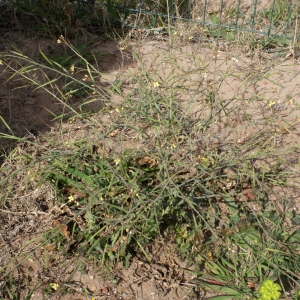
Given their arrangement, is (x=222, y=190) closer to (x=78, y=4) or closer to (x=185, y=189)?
(x=185, y=189)

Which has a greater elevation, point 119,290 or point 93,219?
point 93,219

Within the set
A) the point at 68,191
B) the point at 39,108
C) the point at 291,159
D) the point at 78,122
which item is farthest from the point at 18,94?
the point at 291,159

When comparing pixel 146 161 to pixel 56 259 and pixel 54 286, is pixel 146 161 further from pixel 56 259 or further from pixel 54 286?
pixel 54 286

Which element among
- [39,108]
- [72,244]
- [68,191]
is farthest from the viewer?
[39,108]

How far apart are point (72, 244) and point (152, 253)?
1.53 ft

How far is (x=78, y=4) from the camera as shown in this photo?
5.21 metres

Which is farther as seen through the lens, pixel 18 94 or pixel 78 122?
pixel 18 94

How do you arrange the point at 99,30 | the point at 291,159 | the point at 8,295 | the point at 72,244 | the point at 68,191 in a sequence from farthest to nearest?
the point at 99,30 → the point at 291,159 → the point at 68,191 → the point at 72,244 → the point at 8,295

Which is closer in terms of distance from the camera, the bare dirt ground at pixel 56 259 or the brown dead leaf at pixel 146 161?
the bare dirt ground at pixel 56 259

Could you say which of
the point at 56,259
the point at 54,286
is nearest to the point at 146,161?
the point at 56,259

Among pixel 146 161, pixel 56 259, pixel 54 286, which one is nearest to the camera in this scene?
pixel 54 286

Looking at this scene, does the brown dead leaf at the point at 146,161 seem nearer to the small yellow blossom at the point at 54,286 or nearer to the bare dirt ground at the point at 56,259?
the bare dirt ground at the point at 56,259

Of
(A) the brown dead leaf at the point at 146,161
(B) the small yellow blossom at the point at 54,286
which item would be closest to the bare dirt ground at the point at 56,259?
(B) the small yellow blossom at the point at 54,286

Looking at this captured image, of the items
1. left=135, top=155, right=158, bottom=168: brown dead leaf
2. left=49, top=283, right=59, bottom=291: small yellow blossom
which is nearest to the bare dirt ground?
left=49, top=283, right=59, bottom=291: small yellow blossom
